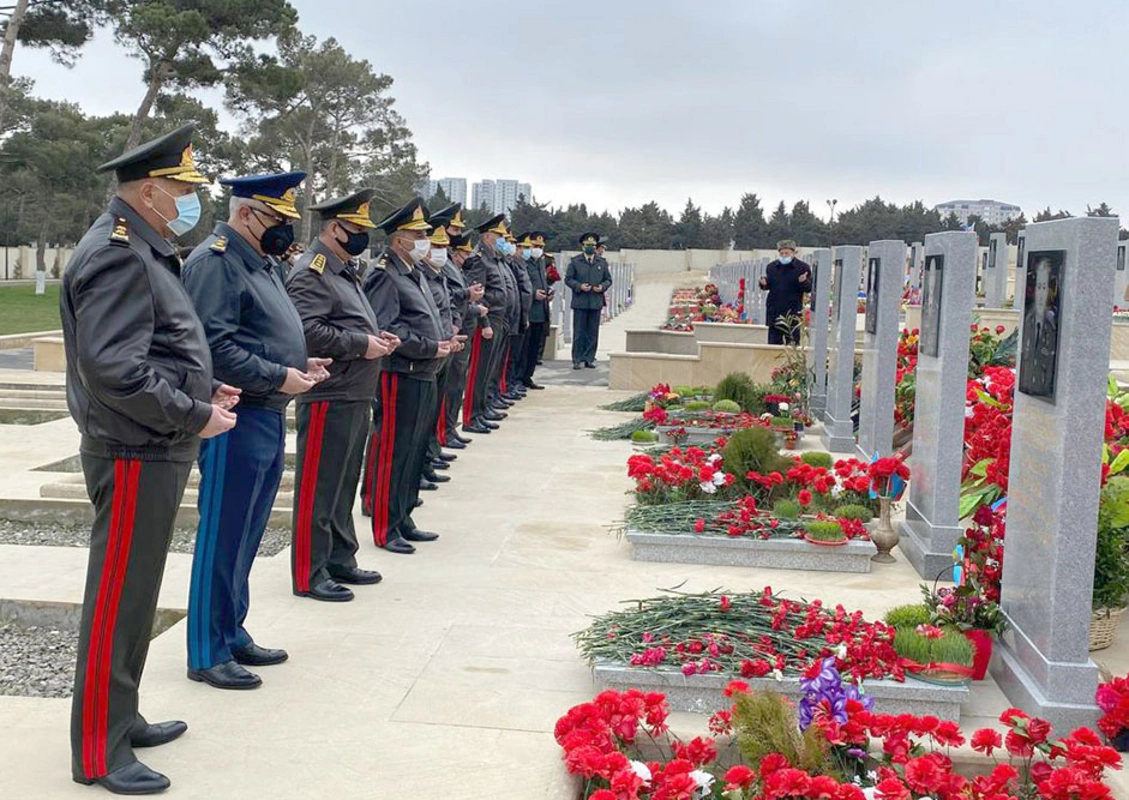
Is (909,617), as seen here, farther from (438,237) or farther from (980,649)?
(438,237)

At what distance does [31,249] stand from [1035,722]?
71012 millimetres

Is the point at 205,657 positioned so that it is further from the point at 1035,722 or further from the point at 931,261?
the point at 931,261

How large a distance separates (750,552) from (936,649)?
89.0 inches

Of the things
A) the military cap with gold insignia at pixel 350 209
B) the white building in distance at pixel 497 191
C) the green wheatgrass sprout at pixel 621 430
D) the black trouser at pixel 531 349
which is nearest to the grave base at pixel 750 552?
the military cap with gold insignia at pixel 350 209

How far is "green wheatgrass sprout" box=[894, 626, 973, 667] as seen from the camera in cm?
486

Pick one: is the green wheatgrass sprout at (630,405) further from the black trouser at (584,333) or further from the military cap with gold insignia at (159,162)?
the military cap with gold insignia at (159,162)

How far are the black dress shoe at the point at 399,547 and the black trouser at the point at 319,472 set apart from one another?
104 centimetres

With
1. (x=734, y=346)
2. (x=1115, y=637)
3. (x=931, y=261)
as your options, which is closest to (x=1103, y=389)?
(x=1115, y=637)

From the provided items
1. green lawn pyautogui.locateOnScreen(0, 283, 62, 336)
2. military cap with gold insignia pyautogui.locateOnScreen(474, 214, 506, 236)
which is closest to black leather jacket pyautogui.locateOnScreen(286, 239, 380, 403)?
military cap with gold insignia pyautogui.locateOnScreen(474, 214, 506, 236)

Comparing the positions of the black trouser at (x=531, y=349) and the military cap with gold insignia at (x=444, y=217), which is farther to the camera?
the black trouser at (x=531, y=349)

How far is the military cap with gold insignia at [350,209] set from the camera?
600 centimetres

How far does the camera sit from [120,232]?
3844 millimetres

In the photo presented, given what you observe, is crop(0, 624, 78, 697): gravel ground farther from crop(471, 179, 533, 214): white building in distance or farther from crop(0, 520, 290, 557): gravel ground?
crop(471, 179, 533, 214): white building in distance

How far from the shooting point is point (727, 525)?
7.36 metres
